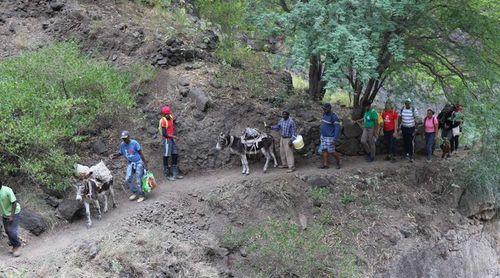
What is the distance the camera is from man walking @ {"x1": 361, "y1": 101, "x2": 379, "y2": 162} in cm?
1253

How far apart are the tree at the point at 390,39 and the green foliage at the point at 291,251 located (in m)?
3.26

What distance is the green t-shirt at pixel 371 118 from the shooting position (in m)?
12.5

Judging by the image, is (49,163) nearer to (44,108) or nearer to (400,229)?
(44,108)

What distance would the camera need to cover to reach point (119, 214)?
999 centimetres

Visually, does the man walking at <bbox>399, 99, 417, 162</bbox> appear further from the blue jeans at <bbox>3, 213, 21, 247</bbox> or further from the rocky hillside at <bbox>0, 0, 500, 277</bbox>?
the blue jeans at <bbox>3, 213, 21, 247</bbox>

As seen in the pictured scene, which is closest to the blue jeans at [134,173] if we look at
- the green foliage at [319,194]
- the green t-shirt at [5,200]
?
the green t-shirt at [5,200]

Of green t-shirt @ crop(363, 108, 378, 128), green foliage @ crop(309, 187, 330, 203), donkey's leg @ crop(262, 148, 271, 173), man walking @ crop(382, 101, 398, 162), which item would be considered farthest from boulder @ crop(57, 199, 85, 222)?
man walking @ crop(382, 101, 398, 162)

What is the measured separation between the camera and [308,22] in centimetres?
A: 1062

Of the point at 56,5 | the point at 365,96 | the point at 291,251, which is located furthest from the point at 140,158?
the point at 56,5

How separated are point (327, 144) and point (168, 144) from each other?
384 centimetres

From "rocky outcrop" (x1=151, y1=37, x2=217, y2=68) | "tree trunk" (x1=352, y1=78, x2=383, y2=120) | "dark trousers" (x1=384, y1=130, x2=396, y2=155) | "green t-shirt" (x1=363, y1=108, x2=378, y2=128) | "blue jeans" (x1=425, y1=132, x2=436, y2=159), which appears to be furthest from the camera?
"rocky outcrop" (x1=151, y1=37, x2=217, y2=68)

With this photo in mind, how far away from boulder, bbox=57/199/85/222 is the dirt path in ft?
0.52

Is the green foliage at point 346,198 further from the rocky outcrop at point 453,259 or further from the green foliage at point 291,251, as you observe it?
the rocky outcrop at point 453,259

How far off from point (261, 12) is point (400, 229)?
6.25 m
